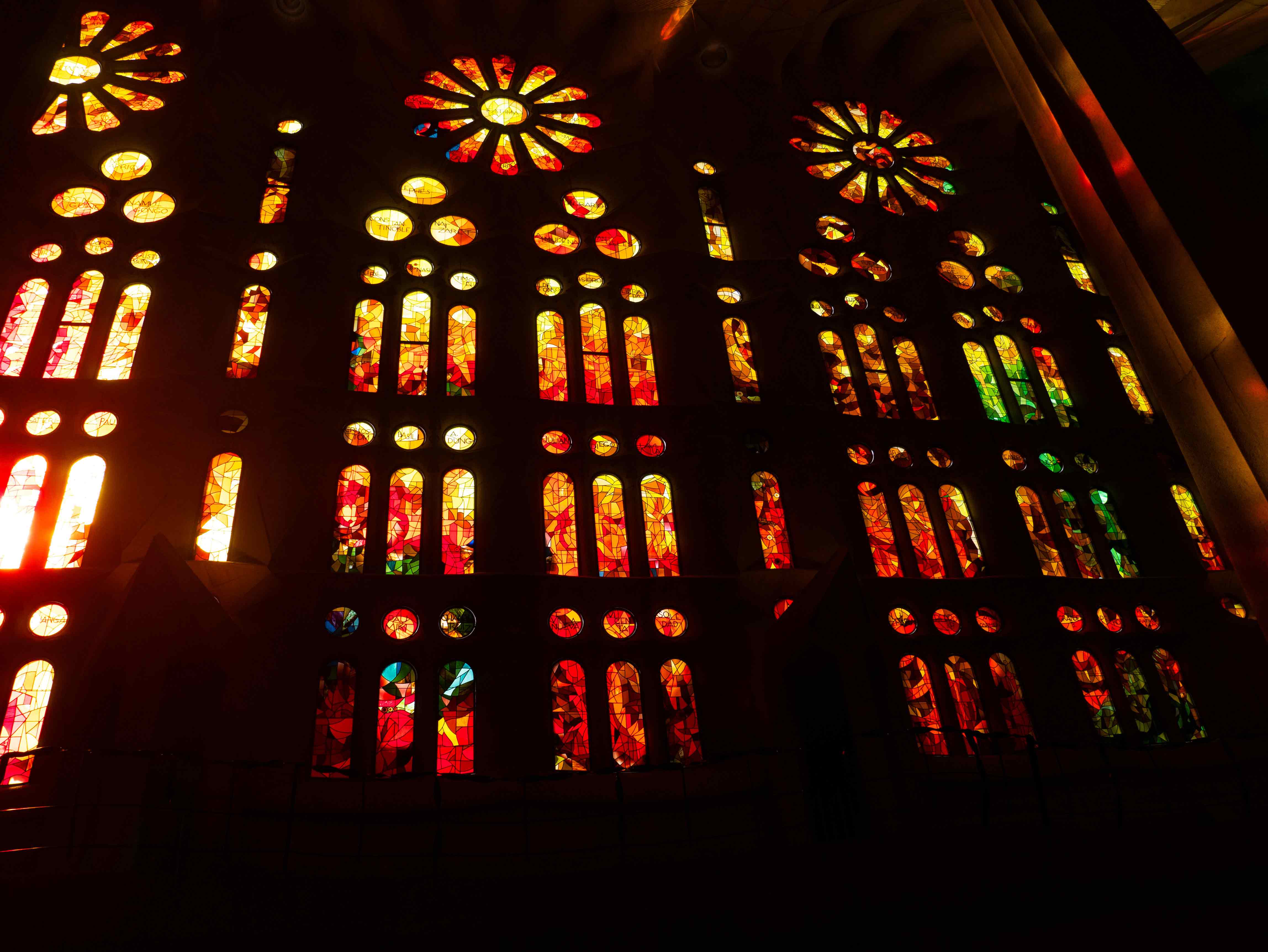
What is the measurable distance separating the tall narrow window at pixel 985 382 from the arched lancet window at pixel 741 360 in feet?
12.2

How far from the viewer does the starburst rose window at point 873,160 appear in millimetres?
16391

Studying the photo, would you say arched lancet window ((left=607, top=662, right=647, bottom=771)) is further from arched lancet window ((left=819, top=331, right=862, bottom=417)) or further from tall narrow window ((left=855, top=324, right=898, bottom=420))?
tall narrow window ((left=855, top=324, right=898, bottom=420))

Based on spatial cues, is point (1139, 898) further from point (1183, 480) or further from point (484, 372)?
point (1183, 480)

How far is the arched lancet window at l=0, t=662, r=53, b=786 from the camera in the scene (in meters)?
8.38

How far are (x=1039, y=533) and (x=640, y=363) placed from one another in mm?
6438

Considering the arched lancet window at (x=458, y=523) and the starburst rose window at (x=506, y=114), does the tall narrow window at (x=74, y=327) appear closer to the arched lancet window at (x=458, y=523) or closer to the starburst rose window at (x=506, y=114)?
the arched lancet window at (x=458, y=523)

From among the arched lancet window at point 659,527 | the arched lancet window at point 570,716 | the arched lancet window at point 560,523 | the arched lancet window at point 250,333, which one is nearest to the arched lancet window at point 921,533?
the arched lancet window at point 659,527

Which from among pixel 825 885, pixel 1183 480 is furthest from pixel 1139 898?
pixel 1183 480

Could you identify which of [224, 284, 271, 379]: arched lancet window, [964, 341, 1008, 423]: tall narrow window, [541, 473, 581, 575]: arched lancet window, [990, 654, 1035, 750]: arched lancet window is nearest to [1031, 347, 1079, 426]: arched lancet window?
[964, 341, 1008, 423]: tall narrow window

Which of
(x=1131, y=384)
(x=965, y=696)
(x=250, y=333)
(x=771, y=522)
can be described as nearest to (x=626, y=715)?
(x=771, y=522)

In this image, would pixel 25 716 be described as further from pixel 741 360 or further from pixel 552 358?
pixel 741 360

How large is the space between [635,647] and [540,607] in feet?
4.11

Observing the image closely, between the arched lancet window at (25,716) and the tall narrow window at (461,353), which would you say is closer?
the arched lancet window at (25,716)

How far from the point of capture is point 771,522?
11.7 metres
